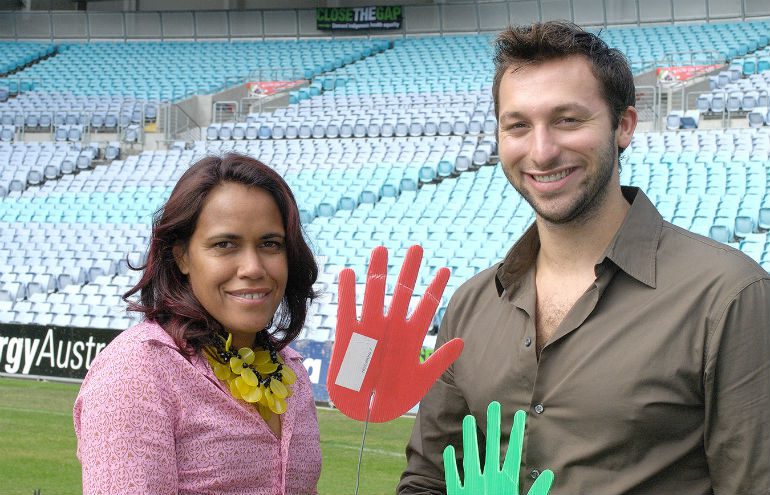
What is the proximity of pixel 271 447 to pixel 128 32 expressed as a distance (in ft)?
107

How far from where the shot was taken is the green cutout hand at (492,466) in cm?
238

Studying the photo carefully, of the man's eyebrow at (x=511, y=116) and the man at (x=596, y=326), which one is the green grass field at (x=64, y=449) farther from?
the man's eyebrow at (x=511, y=116)

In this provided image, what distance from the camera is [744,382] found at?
7.66ft

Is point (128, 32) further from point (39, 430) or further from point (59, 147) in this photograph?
point (39, 430)

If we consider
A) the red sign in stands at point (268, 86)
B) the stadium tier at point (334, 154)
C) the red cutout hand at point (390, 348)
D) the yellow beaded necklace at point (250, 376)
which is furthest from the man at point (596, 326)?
the red sign in stands at point (268, 86)

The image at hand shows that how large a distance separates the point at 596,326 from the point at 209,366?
0.89 metres

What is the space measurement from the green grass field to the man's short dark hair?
18.5ft

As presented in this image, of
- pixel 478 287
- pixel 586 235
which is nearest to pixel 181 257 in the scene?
pixel 478 287

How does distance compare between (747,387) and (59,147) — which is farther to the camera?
(59,147)

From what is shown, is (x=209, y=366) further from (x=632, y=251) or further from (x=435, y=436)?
(x=632, y=251)

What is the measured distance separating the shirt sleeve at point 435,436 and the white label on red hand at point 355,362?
282 mm

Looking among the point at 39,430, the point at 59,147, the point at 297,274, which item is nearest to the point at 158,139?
the point at 59,147

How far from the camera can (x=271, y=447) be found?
2.63m

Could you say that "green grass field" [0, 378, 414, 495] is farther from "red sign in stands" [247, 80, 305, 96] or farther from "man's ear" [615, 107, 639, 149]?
"red sign in stands" [247, 80, 305, 96]
